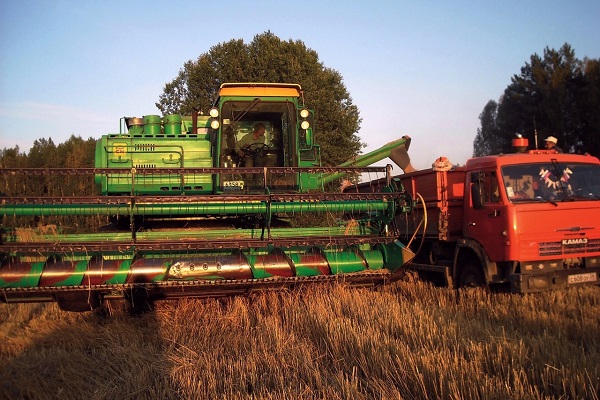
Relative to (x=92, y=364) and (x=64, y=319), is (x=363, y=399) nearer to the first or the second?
(x=92, y=364)

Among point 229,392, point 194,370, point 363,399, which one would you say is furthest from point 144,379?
point 363,399

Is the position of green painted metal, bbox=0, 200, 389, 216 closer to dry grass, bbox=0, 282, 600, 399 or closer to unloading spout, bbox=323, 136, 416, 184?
dry grass, bbox=0, 282, 600, 399

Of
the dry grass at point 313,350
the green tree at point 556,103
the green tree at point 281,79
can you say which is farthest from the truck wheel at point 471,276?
the green tree at point 556,103

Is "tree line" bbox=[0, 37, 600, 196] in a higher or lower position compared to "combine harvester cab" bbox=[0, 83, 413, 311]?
higher

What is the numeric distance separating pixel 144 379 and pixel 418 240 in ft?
23.5

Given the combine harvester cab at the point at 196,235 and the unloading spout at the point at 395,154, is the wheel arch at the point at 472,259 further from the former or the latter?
the unloading spout at the point at 395,154

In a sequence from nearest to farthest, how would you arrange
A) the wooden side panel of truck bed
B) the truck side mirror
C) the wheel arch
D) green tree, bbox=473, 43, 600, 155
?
the wheel arch, the truck side mirror, the wooden side panel of truck bed, green tree, bbox=473, 43, 600, 155

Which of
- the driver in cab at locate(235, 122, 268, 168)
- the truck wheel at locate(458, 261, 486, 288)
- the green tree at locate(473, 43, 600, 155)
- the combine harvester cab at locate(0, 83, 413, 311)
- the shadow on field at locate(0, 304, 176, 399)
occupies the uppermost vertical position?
the green tree at locate(473, 43, 600, 155)

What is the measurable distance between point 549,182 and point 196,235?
5111 millimetres

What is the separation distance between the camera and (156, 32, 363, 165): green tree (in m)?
24.9

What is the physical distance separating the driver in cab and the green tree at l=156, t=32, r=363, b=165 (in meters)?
15.3

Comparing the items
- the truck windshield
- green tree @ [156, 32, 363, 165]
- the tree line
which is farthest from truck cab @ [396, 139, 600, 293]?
green tree @ [156, 32, 363, 165]

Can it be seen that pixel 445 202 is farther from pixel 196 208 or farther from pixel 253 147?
pixel 196 208

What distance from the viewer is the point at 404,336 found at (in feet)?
15.8
